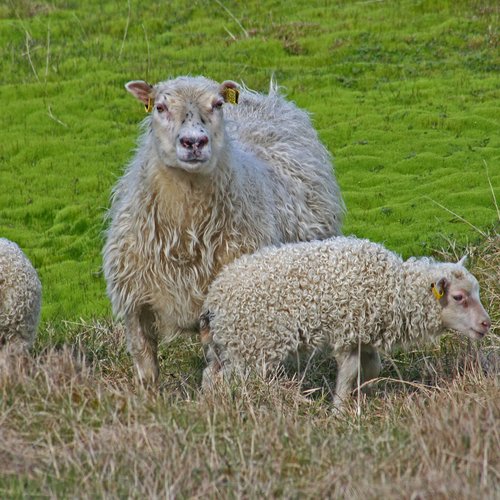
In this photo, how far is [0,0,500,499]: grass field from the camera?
609 centimetres

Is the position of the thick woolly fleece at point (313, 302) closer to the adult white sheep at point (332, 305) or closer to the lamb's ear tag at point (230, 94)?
the adult white sheep at point (332, 305)

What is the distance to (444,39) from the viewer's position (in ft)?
66.3

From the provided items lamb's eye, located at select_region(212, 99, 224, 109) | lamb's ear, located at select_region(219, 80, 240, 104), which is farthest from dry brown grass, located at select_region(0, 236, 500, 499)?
lamb's ear, located at select_region(219, 80, 240, 104)

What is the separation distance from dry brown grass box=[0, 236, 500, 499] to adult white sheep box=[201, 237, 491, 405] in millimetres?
606

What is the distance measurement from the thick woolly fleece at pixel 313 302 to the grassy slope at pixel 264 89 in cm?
351

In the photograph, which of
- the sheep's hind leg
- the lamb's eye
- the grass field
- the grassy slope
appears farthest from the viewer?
the grassy slope

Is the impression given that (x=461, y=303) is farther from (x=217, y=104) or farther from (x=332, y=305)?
(x=217, y=104)

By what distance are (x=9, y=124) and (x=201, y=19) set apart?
22.0 ft

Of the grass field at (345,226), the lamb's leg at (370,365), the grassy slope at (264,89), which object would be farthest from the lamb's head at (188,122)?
the grassy slope at (264,89)

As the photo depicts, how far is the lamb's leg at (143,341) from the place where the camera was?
8.91m

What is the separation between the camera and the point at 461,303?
857 centimetres

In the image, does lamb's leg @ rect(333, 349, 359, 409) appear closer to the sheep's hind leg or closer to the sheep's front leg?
the sheep's front leg

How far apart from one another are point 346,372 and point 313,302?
0.61 m

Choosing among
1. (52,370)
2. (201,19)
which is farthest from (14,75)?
(52,370)
